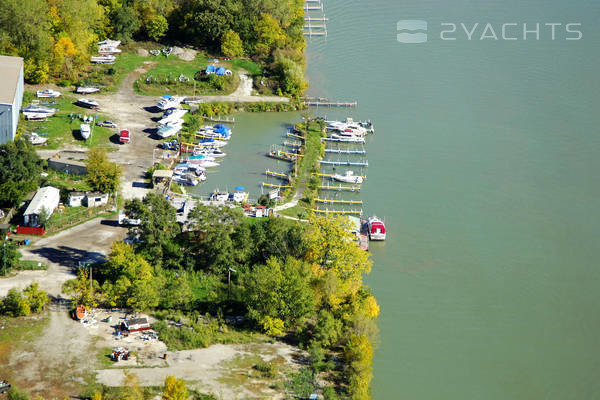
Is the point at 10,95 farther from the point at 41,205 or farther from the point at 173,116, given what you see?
the point at 173,116

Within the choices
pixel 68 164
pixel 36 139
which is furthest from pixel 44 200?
pixel 36 139

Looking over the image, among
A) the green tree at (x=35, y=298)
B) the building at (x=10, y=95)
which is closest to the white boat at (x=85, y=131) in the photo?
the building at (x=10, y=95)

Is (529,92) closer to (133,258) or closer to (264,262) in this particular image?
(264,262)

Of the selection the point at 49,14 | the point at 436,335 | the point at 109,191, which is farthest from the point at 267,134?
the point at 436,335

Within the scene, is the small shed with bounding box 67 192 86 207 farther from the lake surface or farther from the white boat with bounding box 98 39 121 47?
the white boat with bounding box 98 39 121 47

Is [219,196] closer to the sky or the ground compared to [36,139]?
closer to the ground

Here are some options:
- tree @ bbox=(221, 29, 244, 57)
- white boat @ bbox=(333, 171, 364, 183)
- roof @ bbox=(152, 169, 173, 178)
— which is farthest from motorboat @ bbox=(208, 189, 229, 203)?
tree @ bbox=(221, 29, 244, 57)
